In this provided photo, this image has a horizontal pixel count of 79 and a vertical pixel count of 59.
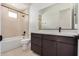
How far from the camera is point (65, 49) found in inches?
63.5

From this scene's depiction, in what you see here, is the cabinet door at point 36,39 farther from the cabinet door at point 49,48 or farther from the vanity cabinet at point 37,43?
the cabinet door at point 49,48

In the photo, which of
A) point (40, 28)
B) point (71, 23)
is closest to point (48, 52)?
point (71, 23)

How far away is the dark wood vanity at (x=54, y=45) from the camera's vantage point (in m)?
1.52

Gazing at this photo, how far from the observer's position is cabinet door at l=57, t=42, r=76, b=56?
1.51 metres

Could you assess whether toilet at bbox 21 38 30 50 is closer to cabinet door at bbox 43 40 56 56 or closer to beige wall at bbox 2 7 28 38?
beige wall at bbox 2 7 28 38

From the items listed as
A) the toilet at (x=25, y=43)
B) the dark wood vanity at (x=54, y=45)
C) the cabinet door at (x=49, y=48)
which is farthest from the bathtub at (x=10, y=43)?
the cabinet door at (x=49, y=48)

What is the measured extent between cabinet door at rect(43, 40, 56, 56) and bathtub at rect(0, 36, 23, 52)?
1410 millimetres

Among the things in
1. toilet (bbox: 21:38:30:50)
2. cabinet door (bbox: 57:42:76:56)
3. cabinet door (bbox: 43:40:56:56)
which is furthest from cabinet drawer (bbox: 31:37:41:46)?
cabinet door (bbox: 57:42:76:56)

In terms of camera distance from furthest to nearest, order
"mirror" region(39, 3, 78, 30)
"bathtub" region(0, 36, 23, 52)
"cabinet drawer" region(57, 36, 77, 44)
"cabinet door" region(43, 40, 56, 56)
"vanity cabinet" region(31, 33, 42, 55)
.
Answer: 1. "bathtub" region(0, 36, 23, 52)
2. "vanity cabinet" region(31, 33, 42, 55)
3. "mirror" region(39, 3, 78, 30)
4. "cabinet door" region(43, 40, 56, 56)
5. "cabinet drawer" region(57, 36, 77, 44)

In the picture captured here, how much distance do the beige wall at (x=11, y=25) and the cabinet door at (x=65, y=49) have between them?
2.00 m

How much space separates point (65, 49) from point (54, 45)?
1.00 ft

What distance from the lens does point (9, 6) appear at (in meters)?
2.94

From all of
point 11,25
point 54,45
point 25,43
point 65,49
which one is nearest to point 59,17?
point 54,45

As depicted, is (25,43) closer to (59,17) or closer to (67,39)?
(59,17)
